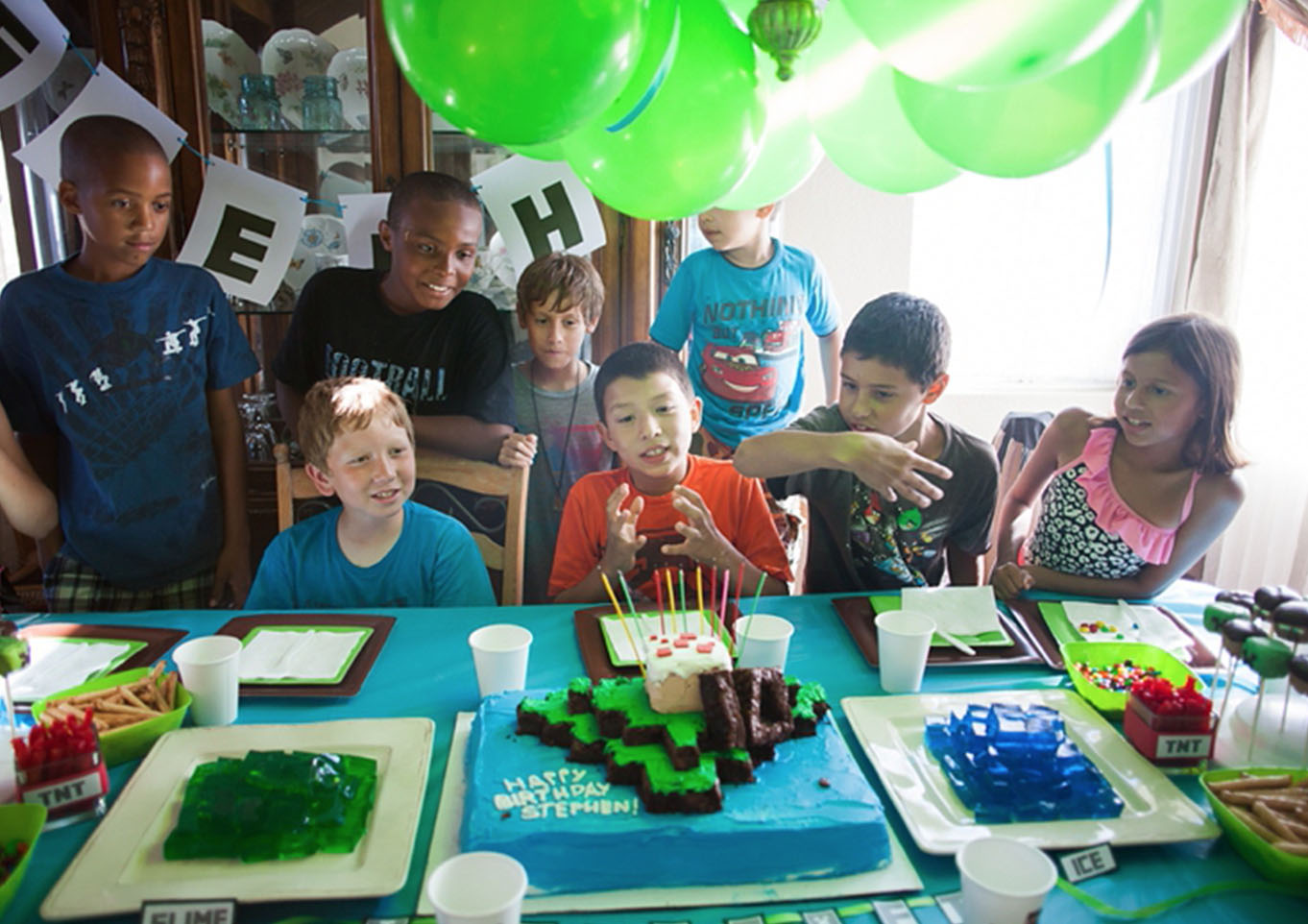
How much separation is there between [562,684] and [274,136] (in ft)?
6.39

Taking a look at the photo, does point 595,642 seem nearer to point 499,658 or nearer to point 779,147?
point 499,658

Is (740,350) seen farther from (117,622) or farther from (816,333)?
(117,622)

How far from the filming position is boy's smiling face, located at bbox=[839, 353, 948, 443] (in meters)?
1.78

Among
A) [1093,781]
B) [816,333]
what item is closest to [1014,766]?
[1093,781]

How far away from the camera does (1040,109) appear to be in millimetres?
1065

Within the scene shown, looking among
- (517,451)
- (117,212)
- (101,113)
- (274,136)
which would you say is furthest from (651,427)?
(101,113)

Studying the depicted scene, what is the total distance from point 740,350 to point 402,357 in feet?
2.82

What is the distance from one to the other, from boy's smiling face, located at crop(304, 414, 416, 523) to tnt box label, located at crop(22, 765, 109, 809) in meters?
0.81

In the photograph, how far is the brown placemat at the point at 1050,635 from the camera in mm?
1458

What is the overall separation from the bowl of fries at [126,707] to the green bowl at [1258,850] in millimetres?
1374

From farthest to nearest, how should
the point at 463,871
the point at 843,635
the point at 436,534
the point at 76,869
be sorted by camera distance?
the point at 436,534, the point at 843,635, the point at 76,869, the point at 463,871

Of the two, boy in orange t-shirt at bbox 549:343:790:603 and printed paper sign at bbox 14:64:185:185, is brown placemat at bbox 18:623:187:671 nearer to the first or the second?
boy in orange t-shirt at bbox 549:343:790:603

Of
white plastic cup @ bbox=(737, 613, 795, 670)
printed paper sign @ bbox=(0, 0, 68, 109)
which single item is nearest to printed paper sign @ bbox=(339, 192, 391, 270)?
printed paper sign @ bbox=(0, 0, 68, 109)

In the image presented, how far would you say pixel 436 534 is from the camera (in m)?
1.83
